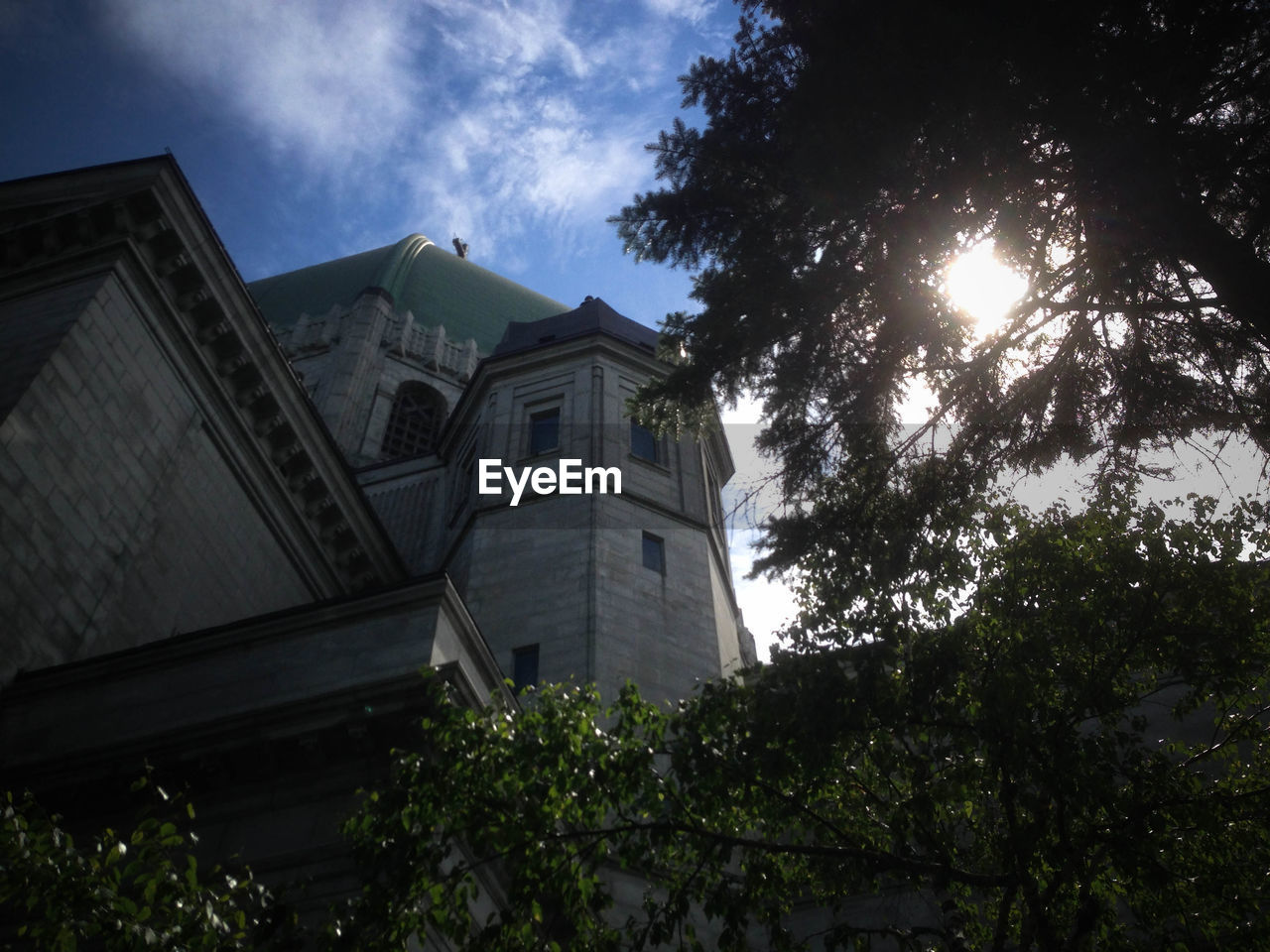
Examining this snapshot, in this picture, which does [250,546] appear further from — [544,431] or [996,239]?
[996,239]

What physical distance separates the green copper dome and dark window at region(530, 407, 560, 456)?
86.6 ft

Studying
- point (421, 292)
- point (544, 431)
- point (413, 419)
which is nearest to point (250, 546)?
point (544, 431)

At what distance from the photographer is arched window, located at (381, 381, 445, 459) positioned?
43406 millimetres

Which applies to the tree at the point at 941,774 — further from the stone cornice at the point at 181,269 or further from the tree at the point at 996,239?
the stone cornice at the point at 181,269

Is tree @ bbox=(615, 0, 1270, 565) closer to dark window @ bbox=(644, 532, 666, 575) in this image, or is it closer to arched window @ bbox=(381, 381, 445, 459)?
dark window @ bbox=(644, 532, 666, 575)

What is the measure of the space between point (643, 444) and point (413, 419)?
22.0m

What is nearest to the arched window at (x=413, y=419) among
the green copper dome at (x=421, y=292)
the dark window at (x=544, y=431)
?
the green copper dome at (x=421, y=292)

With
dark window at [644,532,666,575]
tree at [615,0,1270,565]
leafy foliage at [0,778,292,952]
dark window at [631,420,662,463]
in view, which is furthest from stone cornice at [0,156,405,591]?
leafy foliage at [0,778,292,952]

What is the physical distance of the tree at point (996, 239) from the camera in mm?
10242

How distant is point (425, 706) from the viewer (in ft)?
38.7

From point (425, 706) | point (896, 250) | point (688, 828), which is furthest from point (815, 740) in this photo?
point (896, 250)

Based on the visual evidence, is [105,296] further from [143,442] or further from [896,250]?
[896,250]

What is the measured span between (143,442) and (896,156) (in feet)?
37.1

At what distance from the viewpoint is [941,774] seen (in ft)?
34.3
